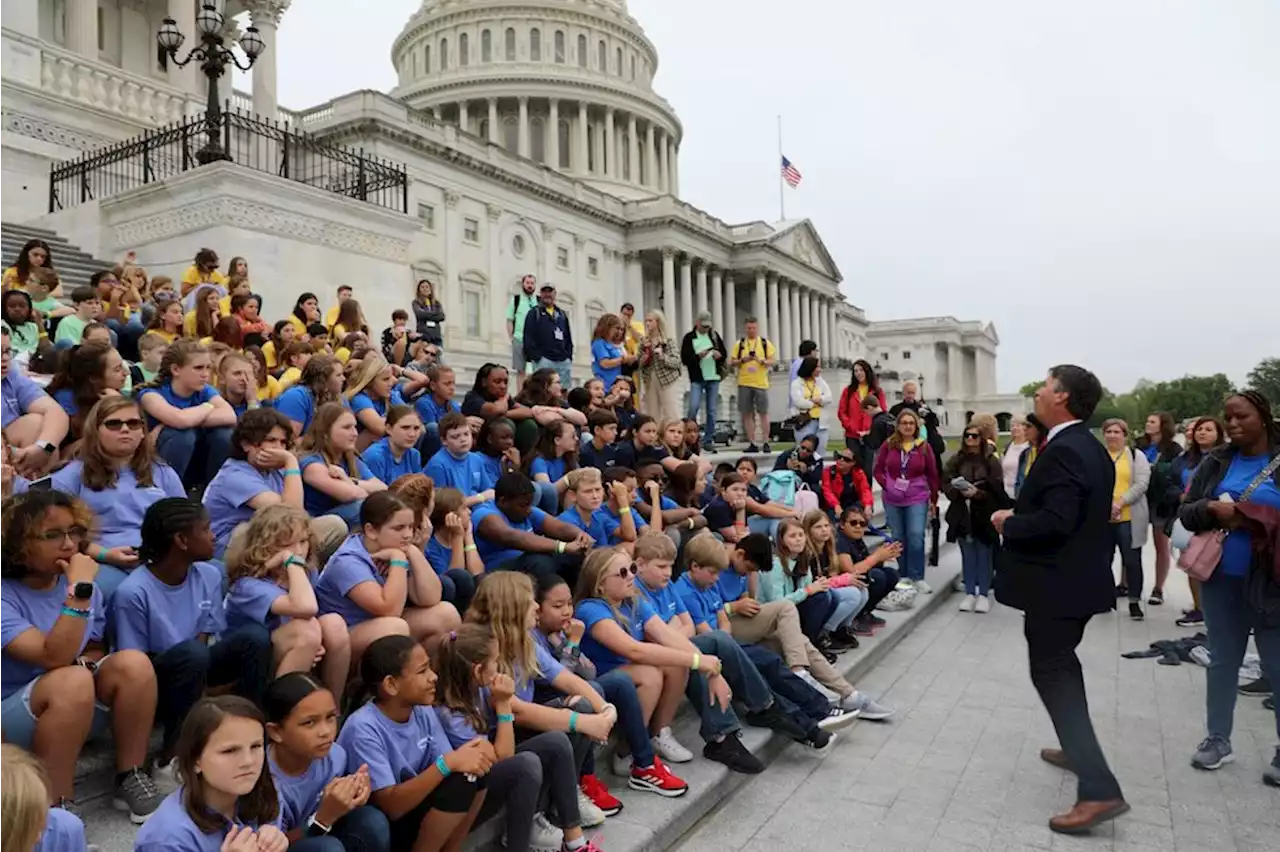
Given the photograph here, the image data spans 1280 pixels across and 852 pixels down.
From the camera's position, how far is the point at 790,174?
57250 mm

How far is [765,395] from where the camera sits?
16.5 m

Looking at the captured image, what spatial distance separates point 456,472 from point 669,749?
107 inches

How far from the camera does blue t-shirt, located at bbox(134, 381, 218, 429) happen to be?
19.6 feet

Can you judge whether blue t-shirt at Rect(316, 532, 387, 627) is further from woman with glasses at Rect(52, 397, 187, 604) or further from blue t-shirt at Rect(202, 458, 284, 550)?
woman with glasses at Rect(52, 397, 187, 604)

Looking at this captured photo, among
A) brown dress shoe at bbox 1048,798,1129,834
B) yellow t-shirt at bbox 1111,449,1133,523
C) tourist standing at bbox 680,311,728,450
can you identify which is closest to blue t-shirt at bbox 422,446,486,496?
brown dress shoe at bbox 1048,798,1129,834

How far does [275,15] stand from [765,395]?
2081 centimetres

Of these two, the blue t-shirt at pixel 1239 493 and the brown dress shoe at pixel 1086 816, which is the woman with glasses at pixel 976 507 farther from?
the brown dress shoe at pixel 1086 816

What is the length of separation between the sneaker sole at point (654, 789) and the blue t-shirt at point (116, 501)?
3014mm

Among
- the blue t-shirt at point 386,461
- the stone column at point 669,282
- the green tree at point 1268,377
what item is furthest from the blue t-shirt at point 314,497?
the stone column at point 669,282

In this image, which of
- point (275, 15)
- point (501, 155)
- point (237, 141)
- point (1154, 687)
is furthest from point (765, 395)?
point (501, 155)

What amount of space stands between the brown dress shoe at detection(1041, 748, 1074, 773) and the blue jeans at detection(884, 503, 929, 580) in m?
4.83

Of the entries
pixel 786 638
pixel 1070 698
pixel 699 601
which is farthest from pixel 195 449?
pixel 1070 698

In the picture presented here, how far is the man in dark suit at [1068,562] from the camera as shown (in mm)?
4562

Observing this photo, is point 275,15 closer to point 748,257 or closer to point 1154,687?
point 1154,687
